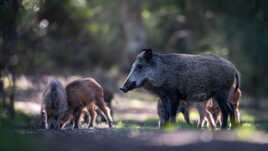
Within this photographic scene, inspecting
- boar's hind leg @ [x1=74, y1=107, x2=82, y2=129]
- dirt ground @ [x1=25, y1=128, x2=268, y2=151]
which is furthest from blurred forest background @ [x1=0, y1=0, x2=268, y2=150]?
dirt ground @ [x1=25, y1=128, x2=268, y2=151]

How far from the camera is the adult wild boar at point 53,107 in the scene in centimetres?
1345

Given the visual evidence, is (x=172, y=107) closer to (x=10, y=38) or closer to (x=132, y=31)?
(x=10, y=38)

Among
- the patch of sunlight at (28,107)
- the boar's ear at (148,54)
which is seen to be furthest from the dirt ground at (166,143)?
the patch of sunlight at (28,107)

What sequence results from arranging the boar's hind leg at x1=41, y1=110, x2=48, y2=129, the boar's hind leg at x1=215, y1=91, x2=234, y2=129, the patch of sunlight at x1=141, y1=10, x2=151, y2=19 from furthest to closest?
the patch of sunlight at x1=141, y1=10, x2=151, y2=19
the boar's hind leg at x1=41, y1=110, x2=48, y2=129
the boar's hind leg at x1=215, y1=91, x2=234, y2=129

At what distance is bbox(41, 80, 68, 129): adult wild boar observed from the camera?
13.4 meters

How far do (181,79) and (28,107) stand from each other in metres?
13.8

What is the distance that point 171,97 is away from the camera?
1142 centimetres

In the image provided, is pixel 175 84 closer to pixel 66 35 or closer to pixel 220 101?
pixel 220 101

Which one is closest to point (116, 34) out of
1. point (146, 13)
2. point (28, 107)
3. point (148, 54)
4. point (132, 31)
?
point (146, 13)

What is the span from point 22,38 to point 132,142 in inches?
677

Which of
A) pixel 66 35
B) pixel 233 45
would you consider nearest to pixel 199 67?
pixel 66 35

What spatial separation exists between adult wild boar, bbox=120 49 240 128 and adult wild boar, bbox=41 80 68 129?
9.03ft

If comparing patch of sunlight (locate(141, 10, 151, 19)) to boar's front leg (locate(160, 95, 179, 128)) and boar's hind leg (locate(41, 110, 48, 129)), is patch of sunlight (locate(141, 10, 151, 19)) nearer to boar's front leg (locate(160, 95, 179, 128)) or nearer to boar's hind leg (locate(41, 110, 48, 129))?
boar's hind leg (locate(41, 110, 48, 129))

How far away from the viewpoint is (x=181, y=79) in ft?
37.9
